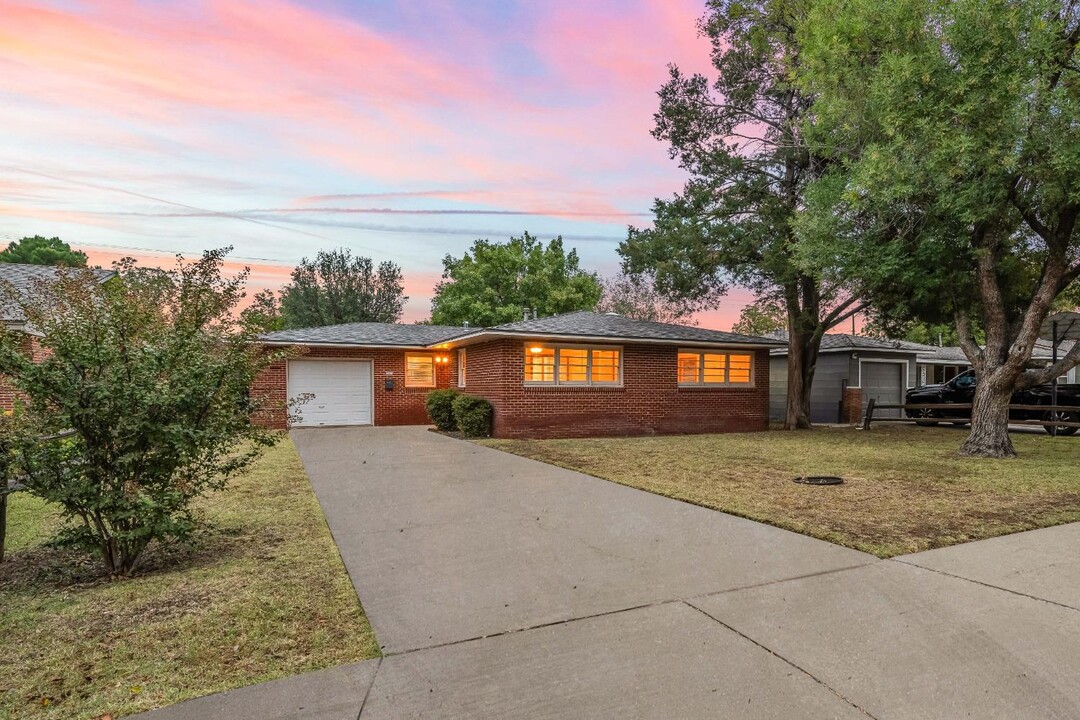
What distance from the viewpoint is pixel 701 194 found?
16.3 metres

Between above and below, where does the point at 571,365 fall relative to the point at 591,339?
below

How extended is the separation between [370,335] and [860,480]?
1486 centimetres

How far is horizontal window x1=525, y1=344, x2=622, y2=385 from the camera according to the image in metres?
14.3

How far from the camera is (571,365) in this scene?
14750 millimetres

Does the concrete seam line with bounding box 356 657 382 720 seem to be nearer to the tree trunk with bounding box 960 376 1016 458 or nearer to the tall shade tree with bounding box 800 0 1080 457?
the tall shade tree with bounding box 800 0 1080 457

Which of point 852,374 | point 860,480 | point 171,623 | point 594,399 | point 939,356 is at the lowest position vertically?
point 860,480

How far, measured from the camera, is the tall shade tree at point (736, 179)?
15.6 m

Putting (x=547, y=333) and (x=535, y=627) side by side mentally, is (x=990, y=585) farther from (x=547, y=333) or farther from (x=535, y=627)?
(x=547, y=333)

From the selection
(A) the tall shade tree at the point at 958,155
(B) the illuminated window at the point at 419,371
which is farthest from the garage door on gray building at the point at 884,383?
(B) the illuminated window at the point at 419,371

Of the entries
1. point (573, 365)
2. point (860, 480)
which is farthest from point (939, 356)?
point (860, 480)

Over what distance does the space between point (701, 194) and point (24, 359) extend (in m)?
15.6

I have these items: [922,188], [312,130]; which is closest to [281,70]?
[312,130]

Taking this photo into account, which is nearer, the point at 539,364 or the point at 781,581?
the point at 781,581

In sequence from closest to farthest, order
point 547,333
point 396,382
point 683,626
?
point 683,626 < point 547,333 < point 396,382
